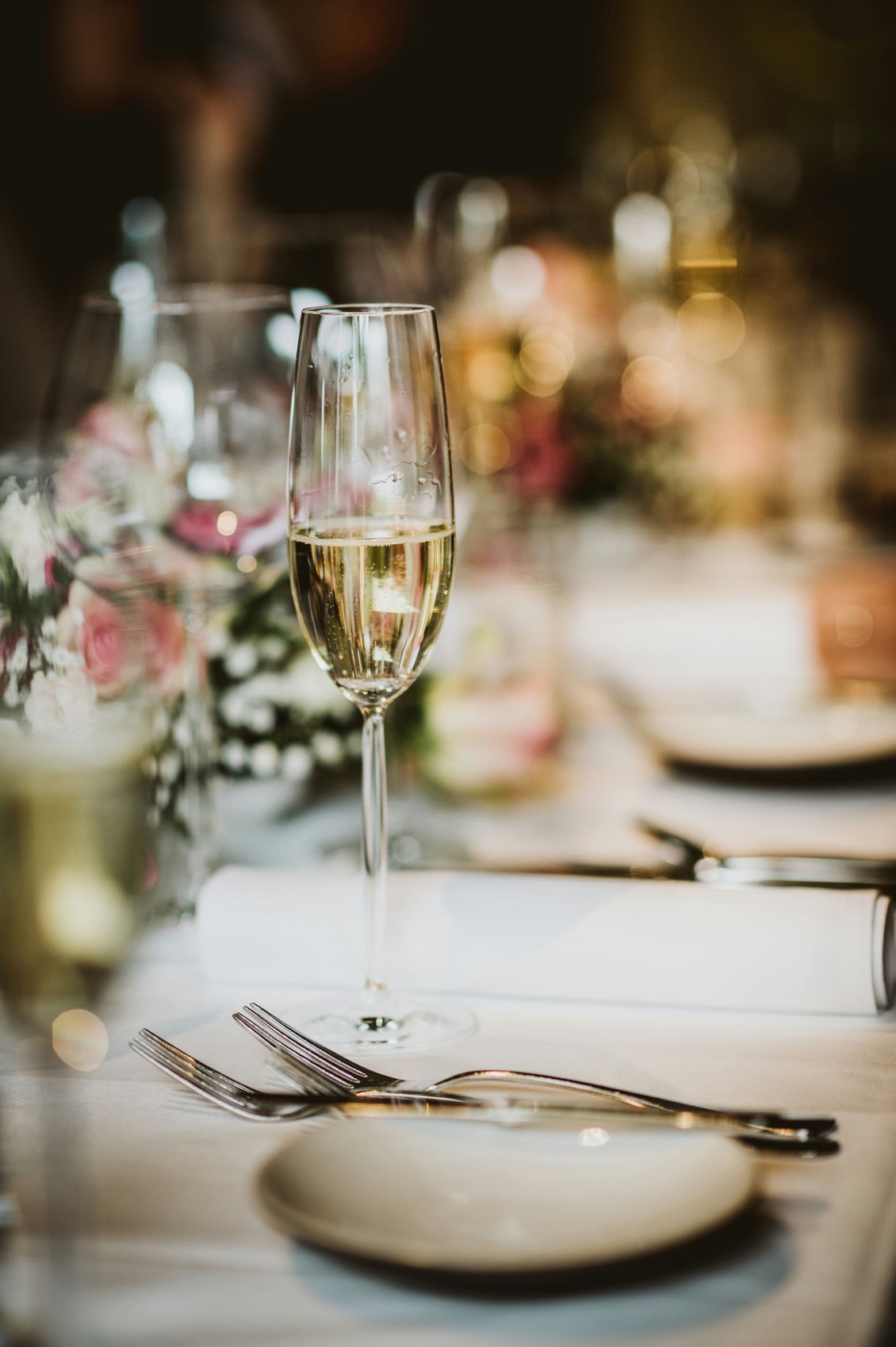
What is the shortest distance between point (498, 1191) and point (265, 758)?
24.3 inches

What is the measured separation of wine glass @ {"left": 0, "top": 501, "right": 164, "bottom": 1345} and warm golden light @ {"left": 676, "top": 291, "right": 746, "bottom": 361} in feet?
7.90

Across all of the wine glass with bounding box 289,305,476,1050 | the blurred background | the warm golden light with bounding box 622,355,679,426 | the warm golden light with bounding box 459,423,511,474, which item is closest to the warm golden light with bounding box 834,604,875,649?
the blurred background

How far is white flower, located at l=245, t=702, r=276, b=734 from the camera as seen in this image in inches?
43.2

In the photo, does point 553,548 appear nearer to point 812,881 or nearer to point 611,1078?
point 812,881

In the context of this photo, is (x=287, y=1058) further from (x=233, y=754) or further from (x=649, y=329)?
(x=649, y=329)

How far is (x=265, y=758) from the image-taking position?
3.62ft

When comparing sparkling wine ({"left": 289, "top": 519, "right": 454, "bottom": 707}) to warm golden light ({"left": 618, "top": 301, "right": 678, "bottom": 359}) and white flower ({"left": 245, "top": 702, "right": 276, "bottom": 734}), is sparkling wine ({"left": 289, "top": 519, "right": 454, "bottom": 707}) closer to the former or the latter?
white flower ({"left": 245, "top": 702, "right": 276, "bottom": 734})

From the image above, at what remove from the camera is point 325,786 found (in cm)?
115

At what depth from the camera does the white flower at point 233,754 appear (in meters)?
1.10

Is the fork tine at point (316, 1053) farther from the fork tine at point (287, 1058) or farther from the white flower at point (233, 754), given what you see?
the white flower at point (233, 754)

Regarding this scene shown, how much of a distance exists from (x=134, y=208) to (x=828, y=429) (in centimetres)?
185

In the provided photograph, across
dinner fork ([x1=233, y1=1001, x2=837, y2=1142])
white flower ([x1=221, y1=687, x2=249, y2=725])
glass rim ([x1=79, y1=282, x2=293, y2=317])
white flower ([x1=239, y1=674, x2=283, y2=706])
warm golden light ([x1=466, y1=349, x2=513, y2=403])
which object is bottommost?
dinner fork ([x1=233, y1=1001, x2=837, y2=1142])

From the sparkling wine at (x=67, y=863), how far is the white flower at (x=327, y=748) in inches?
5.2

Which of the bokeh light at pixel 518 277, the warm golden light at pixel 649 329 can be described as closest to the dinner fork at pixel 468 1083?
the bokeh light at pixel 518 277
